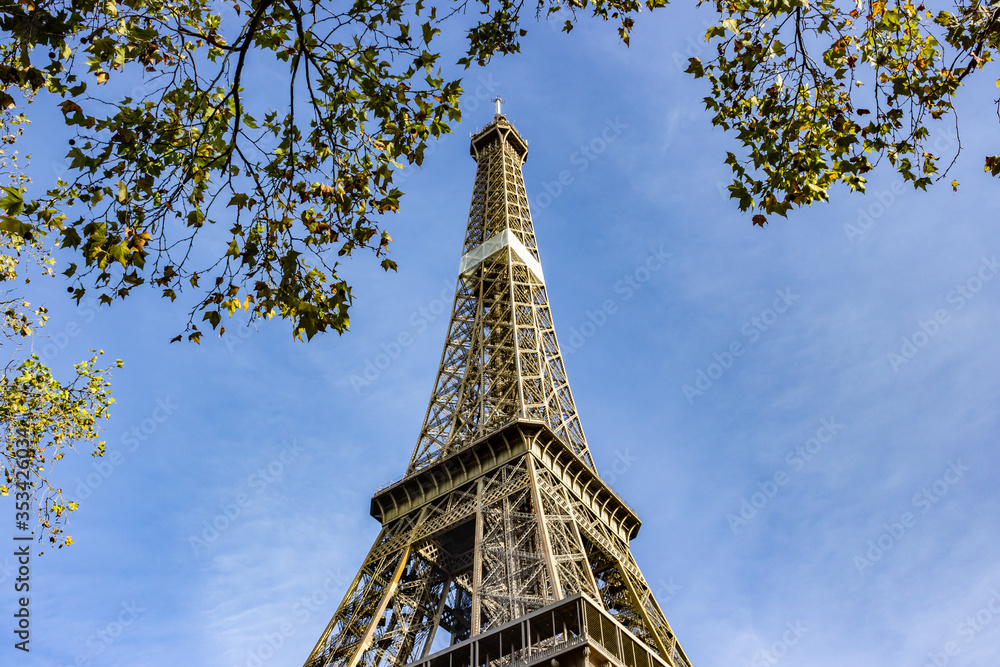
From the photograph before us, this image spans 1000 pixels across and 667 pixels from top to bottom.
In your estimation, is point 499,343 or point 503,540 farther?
point 499,343

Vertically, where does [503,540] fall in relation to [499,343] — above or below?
below

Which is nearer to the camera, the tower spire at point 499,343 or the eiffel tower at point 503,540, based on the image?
the eiffel tower at point 503,540

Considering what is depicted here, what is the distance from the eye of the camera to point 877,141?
37.1 ft

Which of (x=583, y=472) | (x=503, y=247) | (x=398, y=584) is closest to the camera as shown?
(x=398, y=584)

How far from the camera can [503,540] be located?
1200 inches

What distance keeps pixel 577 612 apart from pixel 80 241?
57.6 ft

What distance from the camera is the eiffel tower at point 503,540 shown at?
2400 centimetres

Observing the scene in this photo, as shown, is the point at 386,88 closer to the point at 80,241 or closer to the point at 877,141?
the point at 80,241

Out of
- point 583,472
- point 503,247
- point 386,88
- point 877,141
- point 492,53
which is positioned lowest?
point 877,141

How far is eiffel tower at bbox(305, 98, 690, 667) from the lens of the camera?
2400 cm

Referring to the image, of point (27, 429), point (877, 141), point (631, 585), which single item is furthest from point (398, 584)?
point (877, 141)

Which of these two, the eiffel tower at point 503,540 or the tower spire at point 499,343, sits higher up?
the tower spire at point 499,343

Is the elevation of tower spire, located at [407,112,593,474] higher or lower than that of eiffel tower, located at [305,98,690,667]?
higher

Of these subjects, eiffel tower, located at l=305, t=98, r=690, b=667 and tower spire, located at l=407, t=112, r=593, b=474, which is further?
tower spire, located at l=407, t=112, r=593, b=474
